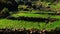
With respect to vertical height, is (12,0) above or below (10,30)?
below

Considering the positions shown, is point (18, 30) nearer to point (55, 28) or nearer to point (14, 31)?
point (14, 31)

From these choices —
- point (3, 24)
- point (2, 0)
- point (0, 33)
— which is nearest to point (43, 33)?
point (0, 33)

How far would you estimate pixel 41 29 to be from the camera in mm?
18031

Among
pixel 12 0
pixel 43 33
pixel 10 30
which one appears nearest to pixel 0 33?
pixel 10 30

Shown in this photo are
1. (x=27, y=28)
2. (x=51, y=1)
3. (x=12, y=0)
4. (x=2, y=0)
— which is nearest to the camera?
(x=27, y=28)

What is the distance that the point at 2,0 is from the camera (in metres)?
35.0

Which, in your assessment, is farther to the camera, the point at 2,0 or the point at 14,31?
the point at 2,0

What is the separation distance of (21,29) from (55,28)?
2794mm

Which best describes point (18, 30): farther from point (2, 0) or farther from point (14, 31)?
point (2, 0)

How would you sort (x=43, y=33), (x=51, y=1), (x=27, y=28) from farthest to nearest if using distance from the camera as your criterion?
(x=51, y=1) → (x=27, y=28) → (x=43, y=33)

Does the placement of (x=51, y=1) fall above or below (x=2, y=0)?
below

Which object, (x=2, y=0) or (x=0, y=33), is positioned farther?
(x=2, y=0)

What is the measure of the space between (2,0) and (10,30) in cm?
1758

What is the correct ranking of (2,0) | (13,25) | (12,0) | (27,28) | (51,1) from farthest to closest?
(51,1)
(12,0)
(2,0)
(13,25)
(27,28)
